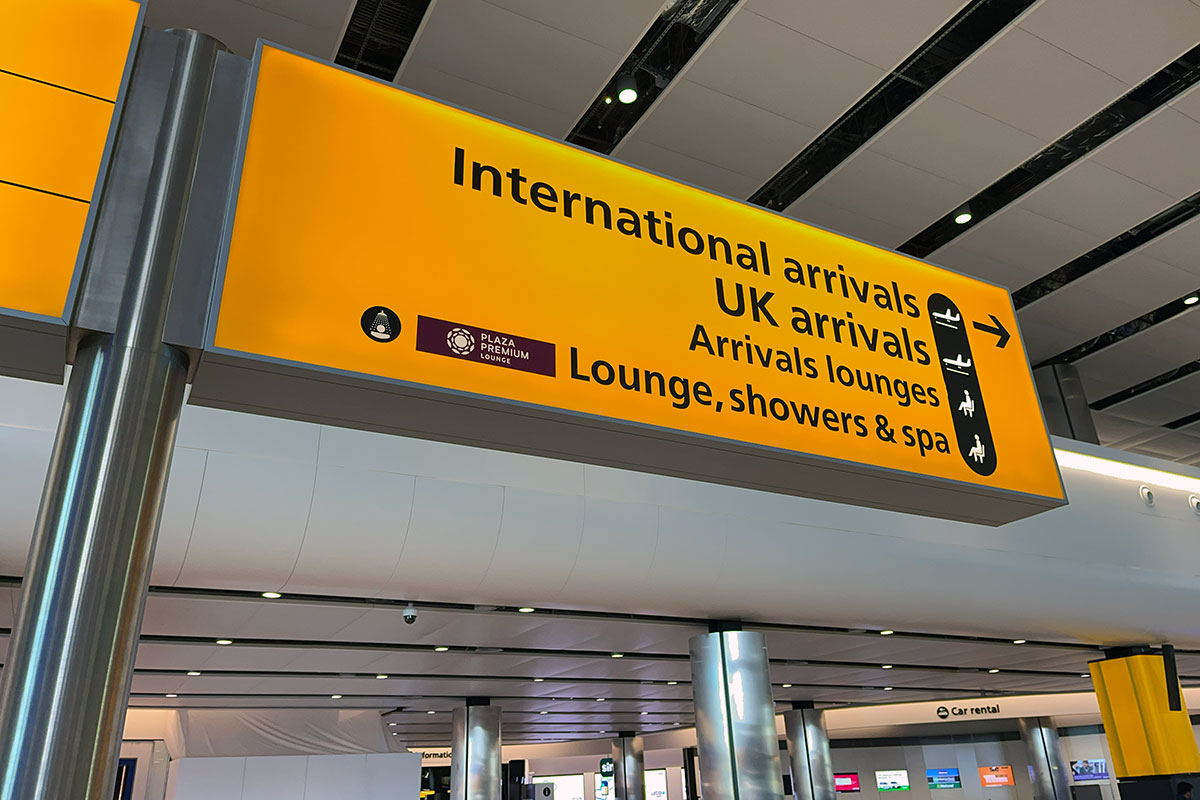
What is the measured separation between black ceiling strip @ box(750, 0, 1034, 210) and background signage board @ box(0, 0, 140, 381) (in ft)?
19.8

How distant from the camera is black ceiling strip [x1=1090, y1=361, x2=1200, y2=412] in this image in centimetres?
1177

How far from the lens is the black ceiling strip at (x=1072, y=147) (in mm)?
6906

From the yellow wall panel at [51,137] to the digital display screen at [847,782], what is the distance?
28.8m

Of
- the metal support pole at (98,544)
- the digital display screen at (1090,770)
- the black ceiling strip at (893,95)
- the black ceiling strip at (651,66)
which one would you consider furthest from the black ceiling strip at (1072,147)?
the digital display screen at (1090,770)

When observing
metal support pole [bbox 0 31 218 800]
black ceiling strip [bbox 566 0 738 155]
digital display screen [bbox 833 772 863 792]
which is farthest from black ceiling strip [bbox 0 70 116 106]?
digital display screen [bbox 833 772 863 792]

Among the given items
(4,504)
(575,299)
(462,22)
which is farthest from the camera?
(462,22)

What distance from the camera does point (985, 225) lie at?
335 inches

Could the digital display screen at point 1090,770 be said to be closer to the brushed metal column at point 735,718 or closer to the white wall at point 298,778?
the white wall at point 298,778

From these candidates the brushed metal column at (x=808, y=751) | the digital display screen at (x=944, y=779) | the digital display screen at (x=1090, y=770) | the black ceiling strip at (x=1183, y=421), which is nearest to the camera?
the black ceiling strip at (x=1183, y=421)

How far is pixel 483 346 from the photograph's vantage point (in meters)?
1.99

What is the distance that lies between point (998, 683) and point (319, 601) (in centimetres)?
1486

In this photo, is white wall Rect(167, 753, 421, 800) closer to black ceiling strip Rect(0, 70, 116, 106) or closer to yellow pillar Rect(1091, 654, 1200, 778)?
yellow pillar Rect(1091, 654, 1200, 778)

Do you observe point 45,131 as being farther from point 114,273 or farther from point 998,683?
point 998,683

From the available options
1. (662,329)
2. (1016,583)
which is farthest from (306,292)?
(1016,583)
